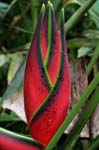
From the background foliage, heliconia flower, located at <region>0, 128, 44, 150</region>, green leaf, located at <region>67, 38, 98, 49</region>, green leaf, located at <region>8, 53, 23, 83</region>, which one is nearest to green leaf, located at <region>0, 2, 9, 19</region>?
the background foliage

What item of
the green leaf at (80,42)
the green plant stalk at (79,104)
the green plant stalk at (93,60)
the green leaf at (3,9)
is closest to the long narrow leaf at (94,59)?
the green plant stalk at (93,60)

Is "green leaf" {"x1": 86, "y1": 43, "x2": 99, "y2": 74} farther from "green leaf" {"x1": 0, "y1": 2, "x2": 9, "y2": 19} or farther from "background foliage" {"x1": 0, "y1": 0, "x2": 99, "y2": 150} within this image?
"green leaf" {"x1": 0, "y1": 2, "x2": 9, "y2": 19}

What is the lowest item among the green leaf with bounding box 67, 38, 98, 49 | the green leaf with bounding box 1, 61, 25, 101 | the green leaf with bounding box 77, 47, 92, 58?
the green leaf with bounding box 77, 47, 92, 58

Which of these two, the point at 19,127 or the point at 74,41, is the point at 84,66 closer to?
the point at 74,41

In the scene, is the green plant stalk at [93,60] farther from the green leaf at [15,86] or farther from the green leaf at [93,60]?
the green leaf at [15,86]

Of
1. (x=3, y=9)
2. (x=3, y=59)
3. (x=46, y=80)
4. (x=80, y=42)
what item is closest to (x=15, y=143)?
(x=46, y=80)

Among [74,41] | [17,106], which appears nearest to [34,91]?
[17,106]

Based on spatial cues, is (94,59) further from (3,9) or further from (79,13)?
(3,9)
